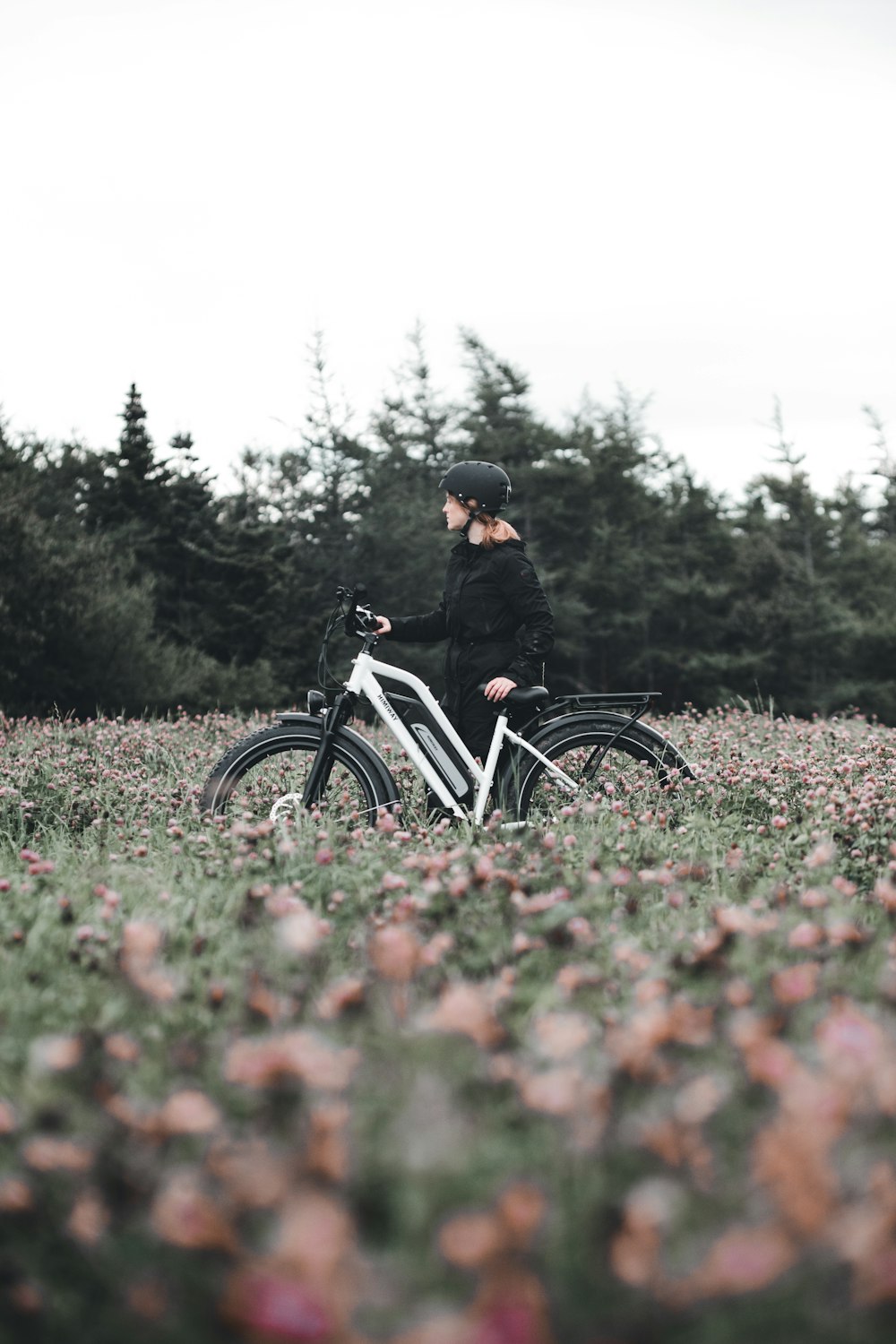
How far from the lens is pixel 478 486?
5.15 m

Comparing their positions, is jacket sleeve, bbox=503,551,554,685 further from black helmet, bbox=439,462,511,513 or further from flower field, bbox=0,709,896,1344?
flower field, bbox=0,709,896,1344

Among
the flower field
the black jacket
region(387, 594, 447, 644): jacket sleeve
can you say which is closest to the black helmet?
the black jacket

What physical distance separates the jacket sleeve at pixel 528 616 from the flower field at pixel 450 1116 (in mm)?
1851

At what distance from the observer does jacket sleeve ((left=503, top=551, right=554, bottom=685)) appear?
505 centimetres

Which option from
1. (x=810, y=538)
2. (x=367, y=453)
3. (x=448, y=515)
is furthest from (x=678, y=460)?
(x=448, y=515)

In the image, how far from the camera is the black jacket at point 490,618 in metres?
5.14

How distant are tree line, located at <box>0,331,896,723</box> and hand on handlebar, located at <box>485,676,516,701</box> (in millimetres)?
15088

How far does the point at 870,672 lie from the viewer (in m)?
35.3

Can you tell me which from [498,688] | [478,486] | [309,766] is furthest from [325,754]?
[478,486]

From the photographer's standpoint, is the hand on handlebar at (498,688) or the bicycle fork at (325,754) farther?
the hand on handlebar at (498,688)

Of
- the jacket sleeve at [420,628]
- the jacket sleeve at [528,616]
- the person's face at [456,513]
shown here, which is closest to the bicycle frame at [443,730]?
the jacket sleeve at [528,616]

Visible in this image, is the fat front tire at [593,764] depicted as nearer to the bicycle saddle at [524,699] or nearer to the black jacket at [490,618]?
the bicycle saddle at [524,699]

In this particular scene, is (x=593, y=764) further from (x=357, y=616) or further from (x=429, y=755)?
(x=357, y=616)

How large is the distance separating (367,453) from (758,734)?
910 inches
